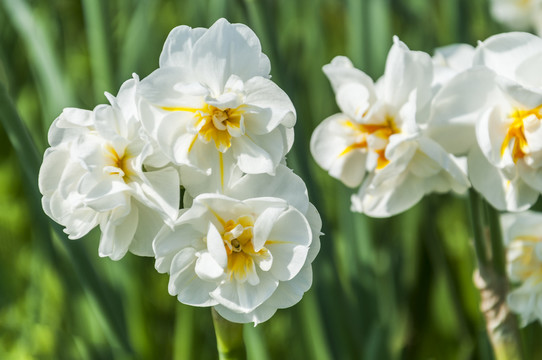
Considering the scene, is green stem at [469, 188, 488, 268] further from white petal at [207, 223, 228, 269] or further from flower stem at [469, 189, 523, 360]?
white petal at [207, 223, 228, 269]

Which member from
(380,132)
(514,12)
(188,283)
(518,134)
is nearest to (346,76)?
(380,132)

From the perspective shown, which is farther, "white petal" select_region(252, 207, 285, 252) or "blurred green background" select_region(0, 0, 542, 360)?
"blurred green background" select_region(0, 0, 542, 360)

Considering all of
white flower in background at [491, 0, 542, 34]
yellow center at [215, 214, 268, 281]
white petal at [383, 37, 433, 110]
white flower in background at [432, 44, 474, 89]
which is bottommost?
white flower in background at [491, 0, 542, 34]

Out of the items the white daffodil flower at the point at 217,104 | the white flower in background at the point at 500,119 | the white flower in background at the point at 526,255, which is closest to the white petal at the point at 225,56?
the white daffodil flower at the point at 217,104

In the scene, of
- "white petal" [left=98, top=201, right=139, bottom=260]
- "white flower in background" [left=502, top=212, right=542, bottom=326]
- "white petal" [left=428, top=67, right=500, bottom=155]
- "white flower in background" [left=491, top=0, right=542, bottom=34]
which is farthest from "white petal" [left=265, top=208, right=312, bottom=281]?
"white flower in background" [left=491, top=0, right=542, bottom=34]

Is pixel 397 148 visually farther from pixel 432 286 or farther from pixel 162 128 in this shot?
pixel 432 286

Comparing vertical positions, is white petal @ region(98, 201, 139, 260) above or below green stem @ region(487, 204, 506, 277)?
above

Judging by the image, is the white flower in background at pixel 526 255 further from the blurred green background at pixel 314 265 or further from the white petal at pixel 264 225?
the white petal at pixel 264 225

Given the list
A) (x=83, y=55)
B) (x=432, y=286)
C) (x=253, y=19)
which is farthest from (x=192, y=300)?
(x=83, y=55)
